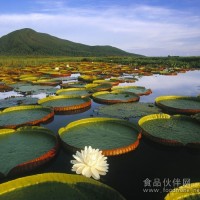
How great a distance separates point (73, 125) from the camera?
5566 mm

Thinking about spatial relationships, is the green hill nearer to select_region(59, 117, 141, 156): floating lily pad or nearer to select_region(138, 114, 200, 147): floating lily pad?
select_region(138, 114, 200, 147): floating lily pad

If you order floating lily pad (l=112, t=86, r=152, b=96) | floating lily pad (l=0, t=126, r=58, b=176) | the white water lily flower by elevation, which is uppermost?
the white water lily flower

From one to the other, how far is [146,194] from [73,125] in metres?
2.56

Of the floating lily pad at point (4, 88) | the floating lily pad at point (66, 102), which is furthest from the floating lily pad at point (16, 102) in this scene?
the floating lily pad at point (4, 88)

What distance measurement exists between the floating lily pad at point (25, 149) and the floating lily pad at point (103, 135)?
34 centimetres

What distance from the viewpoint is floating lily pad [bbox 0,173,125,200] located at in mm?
2936

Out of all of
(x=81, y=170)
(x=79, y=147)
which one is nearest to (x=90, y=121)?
(x=79, y=147)

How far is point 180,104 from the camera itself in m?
7.75

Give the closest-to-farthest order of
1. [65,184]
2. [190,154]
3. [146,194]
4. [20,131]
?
[65,184], [146,194], [190,154], [20,131]

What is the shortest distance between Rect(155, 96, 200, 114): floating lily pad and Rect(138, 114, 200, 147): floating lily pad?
1.05m

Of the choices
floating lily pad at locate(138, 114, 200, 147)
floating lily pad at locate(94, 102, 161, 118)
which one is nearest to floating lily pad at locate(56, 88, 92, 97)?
floating lily pad at locate(94, 102, 161, 118)

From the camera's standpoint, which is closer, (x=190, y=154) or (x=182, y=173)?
(x=182, y=173)

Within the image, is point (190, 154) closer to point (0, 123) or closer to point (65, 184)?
point (65, 184)

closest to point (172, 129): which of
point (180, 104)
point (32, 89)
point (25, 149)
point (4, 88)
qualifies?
point (180, 104)
